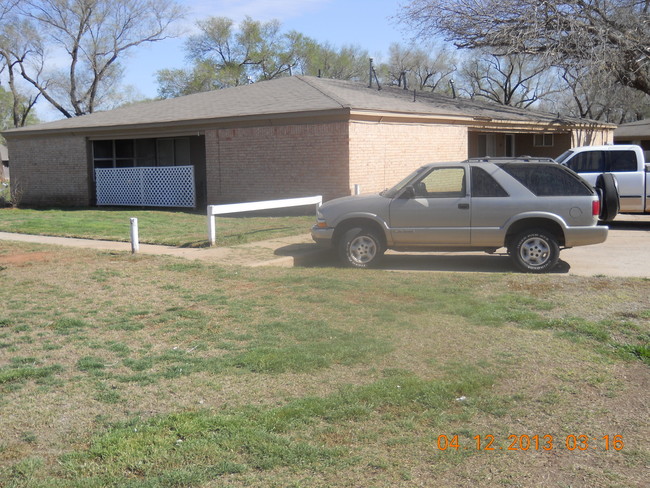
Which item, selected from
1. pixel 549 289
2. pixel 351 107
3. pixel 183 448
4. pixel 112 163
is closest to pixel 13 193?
pixel 112 163

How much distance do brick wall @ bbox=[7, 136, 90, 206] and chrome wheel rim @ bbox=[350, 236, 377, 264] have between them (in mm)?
16758

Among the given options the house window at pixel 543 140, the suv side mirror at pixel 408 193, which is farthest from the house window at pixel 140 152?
the house window at pixel 543 140

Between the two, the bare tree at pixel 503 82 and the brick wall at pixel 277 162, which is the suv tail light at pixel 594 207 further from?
the bare tree at pixel 503 82

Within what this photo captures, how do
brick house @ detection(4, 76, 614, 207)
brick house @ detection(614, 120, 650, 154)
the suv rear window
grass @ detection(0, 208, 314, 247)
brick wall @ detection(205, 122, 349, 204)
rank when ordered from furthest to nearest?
1. brick house @ detection(614, 120, 650, 154)
2. brick house @ detection(4, 76, 614, 207)
3. brick wall @ detection(205, 122, 349, 204)
4. grass @ detection(0, 208, 314, 247)
5. the suv rear window

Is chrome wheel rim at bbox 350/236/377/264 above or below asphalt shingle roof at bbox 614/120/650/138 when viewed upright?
below

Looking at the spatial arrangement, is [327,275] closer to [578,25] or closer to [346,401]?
[346,401]

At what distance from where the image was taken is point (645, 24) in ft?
86.5

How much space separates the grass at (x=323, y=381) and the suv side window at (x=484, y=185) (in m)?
1.67

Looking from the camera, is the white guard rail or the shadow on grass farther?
the white guard rail

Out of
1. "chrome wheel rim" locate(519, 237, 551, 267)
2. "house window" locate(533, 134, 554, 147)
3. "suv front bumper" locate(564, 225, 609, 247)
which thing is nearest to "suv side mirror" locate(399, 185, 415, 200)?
"chrome wheel rim" locate(519, 237, 551, 267)

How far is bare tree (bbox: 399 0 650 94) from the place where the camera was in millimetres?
25188

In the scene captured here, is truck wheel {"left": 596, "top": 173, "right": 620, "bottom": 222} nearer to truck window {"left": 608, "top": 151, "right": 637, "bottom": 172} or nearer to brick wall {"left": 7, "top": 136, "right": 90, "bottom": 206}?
truck window {"left": 608, "top": 151, "right": 637, "bottom": 172}

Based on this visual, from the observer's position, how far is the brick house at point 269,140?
1927 centimetres

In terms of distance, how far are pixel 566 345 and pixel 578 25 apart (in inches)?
852
